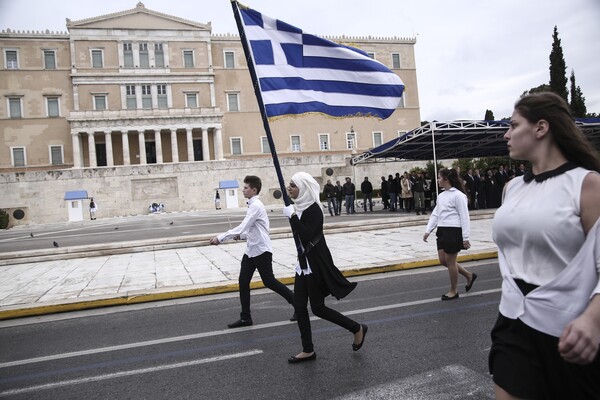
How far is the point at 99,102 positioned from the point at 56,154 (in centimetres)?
746

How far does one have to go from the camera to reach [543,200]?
1925 mm

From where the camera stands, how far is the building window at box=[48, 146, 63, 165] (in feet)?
162

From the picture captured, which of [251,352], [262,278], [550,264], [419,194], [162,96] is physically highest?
[162,96]

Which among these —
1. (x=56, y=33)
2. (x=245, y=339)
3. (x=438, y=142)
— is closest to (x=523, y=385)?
(x=245, y=339)

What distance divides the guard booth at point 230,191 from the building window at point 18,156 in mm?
26224

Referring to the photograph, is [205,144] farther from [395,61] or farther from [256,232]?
[256,232]

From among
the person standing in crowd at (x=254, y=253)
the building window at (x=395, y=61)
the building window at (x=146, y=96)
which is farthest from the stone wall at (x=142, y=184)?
the person standing in crowd at (x=254, y=253)

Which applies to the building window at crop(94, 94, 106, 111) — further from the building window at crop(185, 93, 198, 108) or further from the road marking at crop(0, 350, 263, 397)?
the road marking at crop(0, 350, 263, 397)

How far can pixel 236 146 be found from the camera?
54.2 metres

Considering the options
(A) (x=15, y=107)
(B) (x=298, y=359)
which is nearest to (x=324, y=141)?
(A) (x=15, y=107)

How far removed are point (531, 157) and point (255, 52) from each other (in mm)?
2979

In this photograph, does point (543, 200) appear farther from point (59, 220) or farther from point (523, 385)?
point (59, 220)

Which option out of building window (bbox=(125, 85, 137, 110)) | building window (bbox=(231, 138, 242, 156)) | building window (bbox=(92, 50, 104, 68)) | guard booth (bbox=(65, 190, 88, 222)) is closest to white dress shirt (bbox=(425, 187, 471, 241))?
guard booth (bbox=(65, 190, 88, 222))

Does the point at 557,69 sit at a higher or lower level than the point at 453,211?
higher
